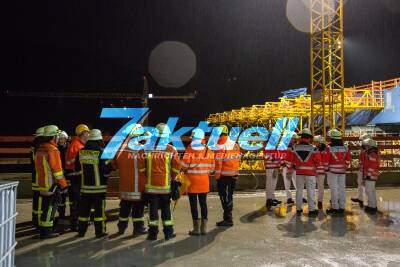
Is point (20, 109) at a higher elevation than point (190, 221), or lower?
higher

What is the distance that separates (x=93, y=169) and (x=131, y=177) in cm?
62

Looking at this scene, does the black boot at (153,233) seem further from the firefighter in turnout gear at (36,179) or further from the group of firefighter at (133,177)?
the firefighter in turnout gear at (36,179)

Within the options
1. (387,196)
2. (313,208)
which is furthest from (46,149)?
(387,196)

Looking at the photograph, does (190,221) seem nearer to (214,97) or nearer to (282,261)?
(282,261)

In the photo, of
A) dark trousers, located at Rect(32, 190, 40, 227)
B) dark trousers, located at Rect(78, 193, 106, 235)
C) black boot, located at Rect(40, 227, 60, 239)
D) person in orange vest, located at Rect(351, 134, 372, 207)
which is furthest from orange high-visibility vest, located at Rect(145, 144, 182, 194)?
person in orange vest, located at Rect(351, 134, 372, 207)

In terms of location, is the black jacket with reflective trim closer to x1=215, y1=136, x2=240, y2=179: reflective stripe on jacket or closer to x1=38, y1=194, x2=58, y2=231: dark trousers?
x1=38, y1=194, x2=58, y2=231: dark trousers

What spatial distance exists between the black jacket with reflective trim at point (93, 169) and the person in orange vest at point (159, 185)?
2.34ft

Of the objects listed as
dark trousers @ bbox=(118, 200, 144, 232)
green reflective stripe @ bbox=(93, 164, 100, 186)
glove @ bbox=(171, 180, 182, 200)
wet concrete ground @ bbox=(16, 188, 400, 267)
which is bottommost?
wet concrete ground @ bbox=(16, 188, 400, 267)

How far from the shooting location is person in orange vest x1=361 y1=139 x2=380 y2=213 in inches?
355

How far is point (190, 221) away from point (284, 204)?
3.06 m

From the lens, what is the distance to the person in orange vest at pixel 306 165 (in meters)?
8.65

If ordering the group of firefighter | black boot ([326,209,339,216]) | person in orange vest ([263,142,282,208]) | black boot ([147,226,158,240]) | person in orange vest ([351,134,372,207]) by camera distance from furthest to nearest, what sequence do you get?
person in orange vest ([263,142,282,208]) < person in orange vest ([351,134,372,207]) < black boot ([326,209,339,216]) < the group of firefighter < black boot ([147,226,158,240])

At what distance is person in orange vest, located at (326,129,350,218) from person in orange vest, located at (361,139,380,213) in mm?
485

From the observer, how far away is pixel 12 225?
3.70 m
